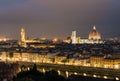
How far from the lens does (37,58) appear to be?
99.1 meters

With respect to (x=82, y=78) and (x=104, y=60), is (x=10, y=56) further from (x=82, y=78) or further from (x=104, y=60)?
(x=82, y=78)

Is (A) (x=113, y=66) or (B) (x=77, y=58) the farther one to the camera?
(B) (x=77, y=58)

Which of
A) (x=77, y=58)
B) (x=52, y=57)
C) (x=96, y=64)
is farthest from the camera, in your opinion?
(x=52, y=57)

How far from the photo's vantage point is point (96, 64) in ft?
268

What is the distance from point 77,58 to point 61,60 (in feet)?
12.3

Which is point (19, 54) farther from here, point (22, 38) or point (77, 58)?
point (22, 38)

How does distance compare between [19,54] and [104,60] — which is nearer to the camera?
[104,60]

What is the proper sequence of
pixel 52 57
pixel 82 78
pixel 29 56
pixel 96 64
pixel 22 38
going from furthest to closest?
pixel 22 38, pixel 29 56, pixel 52 57, pixel 96 64, pixel 82 78

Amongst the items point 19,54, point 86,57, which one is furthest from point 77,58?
point 19,54

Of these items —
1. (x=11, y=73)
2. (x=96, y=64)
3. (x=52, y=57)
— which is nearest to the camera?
(x=11, y=73)

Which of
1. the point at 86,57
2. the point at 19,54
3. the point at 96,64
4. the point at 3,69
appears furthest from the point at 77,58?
the point at 3,69

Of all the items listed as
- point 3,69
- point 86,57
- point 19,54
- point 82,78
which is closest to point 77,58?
point 86,57

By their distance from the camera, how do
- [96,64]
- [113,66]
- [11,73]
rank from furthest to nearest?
[96,64], [113,66], [11,73]

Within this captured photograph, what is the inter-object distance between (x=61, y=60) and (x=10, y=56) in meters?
18.7
